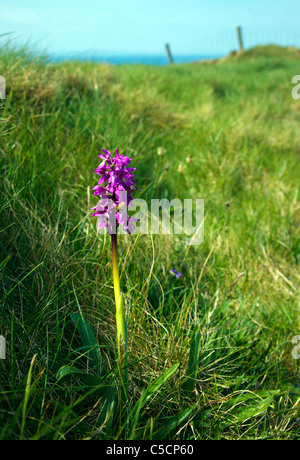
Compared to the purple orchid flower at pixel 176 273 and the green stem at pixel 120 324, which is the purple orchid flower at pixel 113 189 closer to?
the green stem at pixel 120 324

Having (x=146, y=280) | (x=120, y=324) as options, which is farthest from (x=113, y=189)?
(x=146, y=280)

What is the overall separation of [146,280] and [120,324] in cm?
42

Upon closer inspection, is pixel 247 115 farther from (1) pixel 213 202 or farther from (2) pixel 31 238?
(2) pixel 31 238

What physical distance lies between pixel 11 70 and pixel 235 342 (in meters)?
2.35

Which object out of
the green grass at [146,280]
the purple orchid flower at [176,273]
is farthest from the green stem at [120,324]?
the purple orchid flower at [176,273]

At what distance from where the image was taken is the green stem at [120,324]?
1.11 metres

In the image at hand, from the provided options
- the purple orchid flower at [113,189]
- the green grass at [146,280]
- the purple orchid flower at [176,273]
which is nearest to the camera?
the purple orchid flower at [113,189]

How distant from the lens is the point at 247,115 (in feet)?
15.2

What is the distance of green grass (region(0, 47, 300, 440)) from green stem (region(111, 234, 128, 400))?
0.04 m

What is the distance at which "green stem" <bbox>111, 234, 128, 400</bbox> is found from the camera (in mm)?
1106

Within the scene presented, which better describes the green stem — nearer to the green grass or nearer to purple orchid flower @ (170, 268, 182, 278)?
the green grass

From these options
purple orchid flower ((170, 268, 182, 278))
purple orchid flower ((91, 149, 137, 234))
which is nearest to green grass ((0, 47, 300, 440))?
purple orchid flower ((170, 268, 182, 278))

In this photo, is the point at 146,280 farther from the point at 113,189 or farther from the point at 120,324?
the point at 113,189

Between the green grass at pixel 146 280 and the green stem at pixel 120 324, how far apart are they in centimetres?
4
